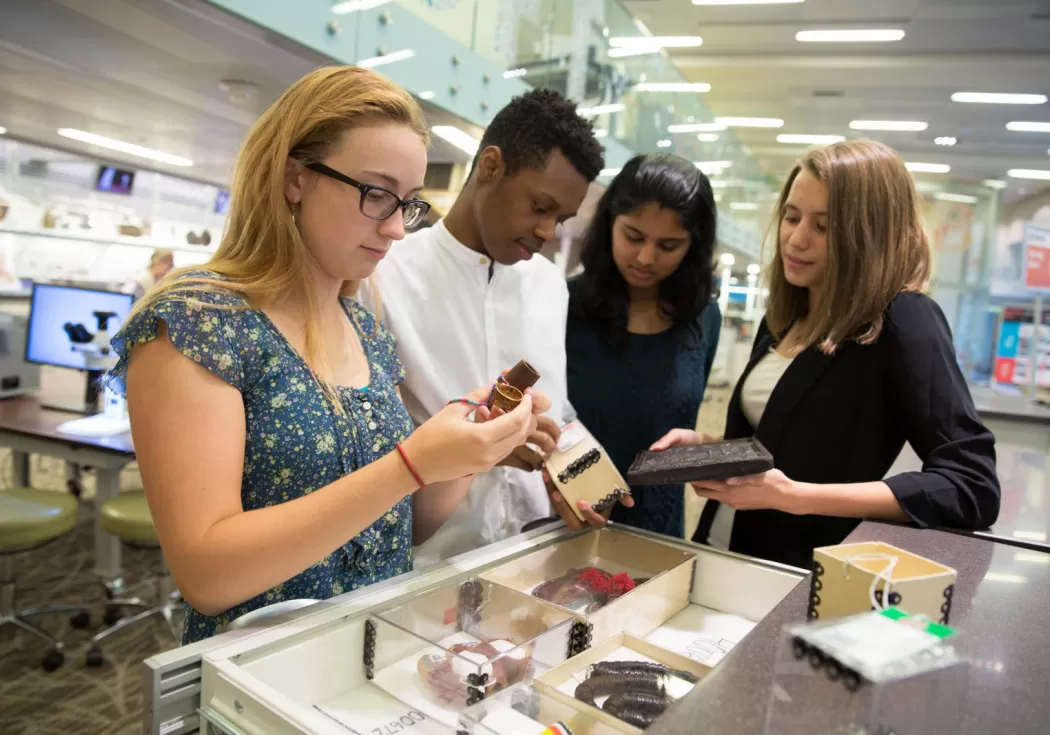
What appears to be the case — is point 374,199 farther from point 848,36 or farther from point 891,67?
point 891,67

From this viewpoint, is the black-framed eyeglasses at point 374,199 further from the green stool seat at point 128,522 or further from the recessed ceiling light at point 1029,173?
the recessed ceiling light at point 1029,173

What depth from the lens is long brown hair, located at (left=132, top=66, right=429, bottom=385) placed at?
1.04 m

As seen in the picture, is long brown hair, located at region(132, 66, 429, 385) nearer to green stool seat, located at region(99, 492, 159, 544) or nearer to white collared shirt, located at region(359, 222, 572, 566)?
white collared shirt, located at region(359, 222, 572, 566)

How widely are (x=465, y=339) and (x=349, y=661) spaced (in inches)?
33.8

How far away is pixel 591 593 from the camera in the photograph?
3.75 feet

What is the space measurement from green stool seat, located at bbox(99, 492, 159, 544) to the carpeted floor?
473 mm

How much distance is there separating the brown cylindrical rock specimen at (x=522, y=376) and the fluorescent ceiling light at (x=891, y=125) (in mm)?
9815

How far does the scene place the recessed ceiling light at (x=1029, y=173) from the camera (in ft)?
30.0

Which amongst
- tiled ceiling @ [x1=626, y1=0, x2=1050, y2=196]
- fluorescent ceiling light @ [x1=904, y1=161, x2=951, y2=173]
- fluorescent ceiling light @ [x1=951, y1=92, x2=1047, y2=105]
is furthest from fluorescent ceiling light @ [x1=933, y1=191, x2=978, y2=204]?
fluorescent ceiling light @ [x1=951, y1=92, x2=1047, y2=105]

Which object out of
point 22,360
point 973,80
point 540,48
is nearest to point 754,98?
point 973,80

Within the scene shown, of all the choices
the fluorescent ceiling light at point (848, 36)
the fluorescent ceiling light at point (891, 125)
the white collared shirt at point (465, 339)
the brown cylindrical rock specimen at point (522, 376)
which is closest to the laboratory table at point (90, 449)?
the white collared shirt at point (465, 339)

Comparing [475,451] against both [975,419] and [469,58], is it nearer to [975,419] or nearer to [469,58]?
[975,419]

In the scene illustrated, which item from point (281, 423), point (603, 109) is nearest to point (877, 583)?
point (281, 423)

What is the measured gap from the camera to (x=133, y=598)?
3541 mm
